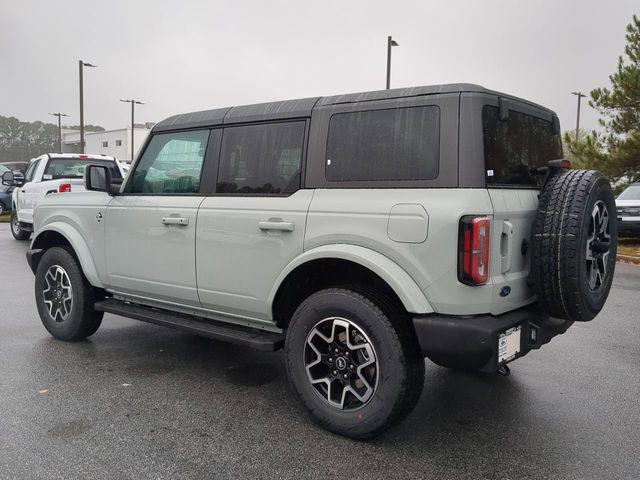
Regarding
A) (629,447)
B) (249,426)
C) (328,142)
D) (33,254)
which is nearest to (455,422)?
(629,447)

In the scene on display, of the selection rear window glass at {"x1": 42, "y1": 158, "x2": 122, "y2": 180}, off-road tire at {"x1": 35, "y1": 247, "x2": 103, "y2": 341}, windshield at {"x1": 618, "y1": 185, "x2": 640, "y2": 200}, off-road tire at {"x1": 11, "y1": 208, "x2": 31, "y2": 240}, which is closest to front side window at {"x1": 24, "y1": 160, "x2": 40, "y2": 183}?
rear window glass at {"x1": 42, "y1": 158, "x2": 122, "y2": 180}

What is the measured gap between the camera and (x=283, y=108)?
3.67 m

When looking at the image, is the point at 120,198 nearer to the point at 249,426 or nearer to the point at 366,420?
the point at 249,426

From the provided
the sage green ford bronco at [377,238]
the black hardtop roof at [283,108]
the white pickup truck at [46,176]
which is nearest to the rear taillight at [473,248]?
the sage green ford bronco at [377,238]

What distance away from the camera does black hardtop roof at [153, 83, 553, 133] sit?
3.04 meters

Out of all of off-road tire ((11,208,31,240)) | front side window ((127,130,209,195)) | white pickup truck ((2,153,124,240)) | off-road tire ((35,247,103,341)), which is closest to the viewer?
front side window ((127,130,209,195))

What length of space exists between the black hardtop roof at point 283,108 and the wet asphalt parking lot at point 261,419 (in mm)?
1880

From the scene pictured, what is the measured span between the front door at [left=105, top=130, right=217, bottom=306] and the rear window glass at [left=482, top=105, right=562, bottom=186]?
6.58ft

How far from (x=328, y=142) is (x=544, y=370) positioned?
101 inches

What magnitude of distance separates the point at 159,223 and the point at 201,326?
2.73ft

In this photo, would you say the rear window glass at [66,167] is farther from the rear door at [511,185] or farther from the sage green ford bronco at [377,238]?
the rear door at [511,185]

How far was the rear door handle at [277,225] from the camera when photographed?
336 cm

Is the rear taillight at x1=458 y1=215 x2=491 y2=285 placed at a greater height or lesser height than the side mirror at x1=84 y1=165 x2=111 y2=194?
lesser

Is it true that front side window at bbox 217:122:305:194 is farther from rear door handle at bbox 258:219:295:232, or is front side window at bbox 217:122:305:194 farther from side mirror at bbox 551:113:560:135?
side mirror at bbox 551:113:560:135
